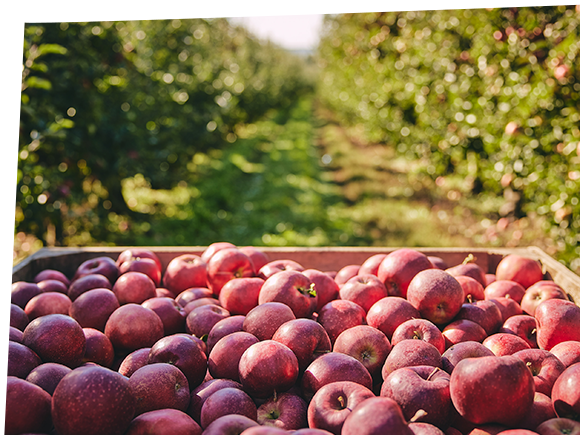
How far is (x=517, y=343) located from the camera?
179 centimetres

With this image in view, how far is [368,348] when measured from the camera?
173cm

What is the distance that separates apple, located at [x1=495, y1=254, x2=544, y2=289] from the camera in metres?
2.53

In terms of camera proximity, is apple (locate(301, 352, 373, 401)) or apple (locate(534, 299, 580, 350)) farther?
apple (locate(534, 299, 580, 350))

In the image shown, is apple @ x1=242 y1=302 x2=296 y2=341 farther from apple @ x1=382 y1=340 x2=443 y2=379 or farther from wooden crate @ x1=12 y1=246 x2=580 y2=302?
wooden crate @ x1=12 y1=246 x2=580 y2=302

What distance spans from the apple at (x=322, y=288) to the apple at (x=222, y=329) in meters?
0.45

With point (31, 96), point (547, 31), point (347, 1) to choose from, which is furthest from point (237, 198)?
point (347, 1)

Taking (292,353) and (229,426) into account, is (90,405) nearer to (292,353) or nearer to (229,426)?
(229,426)

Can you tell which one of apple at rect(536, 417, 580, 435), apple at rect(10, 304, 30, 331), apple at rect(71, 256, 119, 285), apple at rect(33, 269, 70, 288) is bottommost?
apple at rect(536, 417, 580, 435)

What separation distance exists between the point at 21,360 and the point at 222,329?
2.37ft

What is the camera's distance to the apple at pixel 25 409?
1314mm

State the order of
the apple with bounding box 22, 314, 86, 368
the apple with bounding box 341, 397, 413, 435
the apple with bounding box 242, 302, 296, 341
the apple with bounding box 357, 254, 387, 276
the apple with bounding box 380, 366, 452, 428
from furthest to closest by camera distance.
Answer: the apple with bounding box 357, 254, 387, 276 → the apple with bounding box 242, 302, 296, 341 → the apple with bounding box 22, 314, 86, 368 → the apple with bounding box 380, 366, 452, 428 → the apple with bounding box 341, 397, 413, 435

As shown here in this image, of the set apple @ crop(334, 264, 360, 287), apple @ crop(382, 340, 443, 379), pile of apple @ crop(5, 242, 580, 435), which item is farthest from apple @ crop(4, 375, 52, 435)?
apple @ crop(334, 264, 360, 287)

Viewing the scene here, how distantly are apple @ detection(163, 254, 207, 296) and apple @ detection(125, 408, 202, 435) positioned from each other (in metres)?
1.17

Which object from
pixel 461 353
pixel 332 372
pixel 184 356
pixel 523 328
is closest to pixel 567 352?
pixel 523 328
